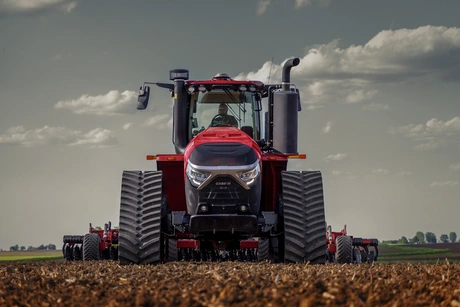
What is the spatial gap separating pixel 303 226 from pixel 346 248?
26.0 ft

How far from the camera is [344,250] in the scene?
20.9m

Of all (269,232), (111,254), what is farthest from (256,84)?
(111,254)

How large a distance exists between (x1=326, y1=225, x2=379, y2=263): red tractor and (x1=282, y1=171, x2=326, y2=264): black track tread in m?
7.64

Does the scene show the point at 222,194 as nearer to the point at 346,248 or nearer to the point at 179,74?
the point at 179,74

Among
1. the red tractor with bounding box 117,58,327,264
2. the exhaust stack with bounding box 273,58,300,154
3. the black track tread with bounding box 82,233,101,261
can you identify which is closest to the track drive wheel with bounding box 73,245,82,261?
the black track tread with bounding box 82,233,101,261

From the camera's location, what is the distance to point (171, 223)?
13.6 meters

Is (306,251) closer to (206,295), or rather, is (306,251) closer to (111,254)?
(206,295)

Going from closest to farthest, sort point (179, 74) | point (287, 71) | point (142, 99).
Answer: point (287, 71)
point (142, 99)
point (179, 74)

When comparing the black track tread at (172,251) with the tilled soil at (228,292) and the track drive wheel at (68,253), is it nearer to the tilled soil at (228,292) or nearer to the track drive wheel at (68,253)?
the tilled soil at (228,292)

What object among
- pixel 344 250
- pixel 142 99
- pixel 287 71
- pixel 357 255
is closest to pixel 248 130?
pixel 287 71

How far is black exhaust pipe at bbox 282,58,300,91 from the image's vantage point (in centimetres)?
1355

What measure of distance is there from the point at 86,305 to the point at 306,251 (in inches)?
275

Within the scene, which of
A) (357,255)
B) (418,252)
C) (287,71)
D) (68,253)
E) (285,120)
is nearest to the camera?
(285,120)

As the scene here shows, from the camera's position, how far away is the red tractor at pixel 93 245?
23094 mm
